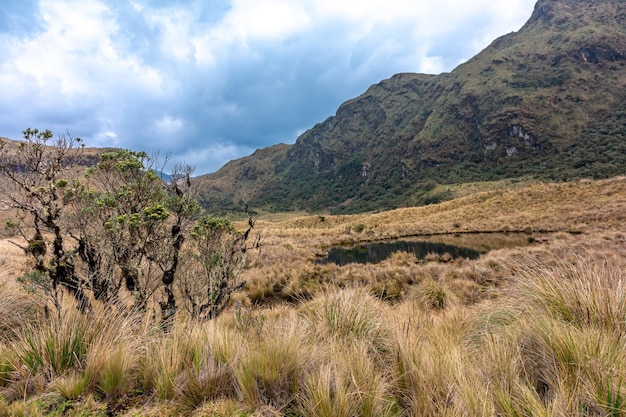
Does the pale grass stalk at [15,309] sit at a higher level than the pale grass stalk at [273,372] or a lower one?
higher

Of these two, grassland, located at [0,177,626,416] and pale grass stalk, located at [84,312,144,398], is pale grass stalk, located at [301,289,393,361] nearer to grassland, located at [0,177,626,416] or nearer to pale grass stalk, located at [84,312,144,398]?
grassland, located at [0,177,626,416]

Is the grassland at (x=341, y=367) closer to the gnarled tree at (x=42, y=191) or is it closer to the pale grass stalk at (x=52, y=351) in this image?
the pale grass stalk at (x=52, y=351)

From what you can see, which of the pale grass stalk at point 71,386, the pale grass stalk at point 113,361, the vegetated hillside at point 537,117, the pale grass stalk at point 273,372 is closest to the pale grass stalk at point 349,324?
the pale grass stalk at point 273,372

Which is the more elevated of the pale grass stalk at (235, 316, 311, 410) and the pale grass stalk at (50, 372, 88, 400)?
the pale grass stalk at (50, 372, 88, 400)

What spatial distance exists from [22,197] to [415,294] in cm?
992

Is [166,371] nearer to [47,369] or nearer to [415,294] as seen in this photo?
[47,369]

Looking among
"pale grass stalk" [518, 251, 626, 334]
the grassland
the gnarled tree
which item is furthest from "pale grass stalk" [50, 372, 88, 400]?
"pale grass stalk" [518, 251, 626, 334]

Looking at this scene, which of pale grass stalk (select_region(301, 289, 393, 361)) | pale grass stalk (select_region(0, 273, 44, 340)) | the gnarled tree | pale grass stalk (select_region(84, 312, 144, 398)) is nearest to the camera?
pale grass stalk (select_region(84, 312, 144, 398))

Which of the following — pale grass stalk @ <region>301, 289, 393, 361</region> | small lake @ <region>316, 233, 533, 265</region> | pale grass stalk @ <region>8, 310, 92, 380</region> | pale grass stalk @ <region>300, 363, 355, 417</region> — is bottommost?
small lake @ <region>316, 233, 533, 265</region>

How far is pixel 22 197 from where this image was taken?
5.36 m

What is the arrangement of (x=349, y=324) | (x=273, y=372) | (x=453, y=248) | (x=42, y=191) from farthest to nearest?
(x=453, y=248) → (x=42, y=191) → (x=349, y=324) → (x=273, y=372)

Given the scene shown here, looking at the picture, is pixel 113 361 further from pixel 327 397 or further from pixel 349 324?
pixel 349 324

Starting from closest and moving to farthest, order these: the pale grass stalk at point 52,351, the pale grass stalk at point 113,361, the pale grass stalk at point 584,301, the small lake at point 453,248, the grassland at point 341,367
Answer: the grassland at point 341,367 < the pale grass stalk at point 113,361 < the pale grass stalk at point 52,351 < the pale grass stalk at point 584,301 < the small lake at point 453,248

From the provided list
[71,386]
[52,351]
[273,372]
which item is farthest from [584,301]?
[52,351]
